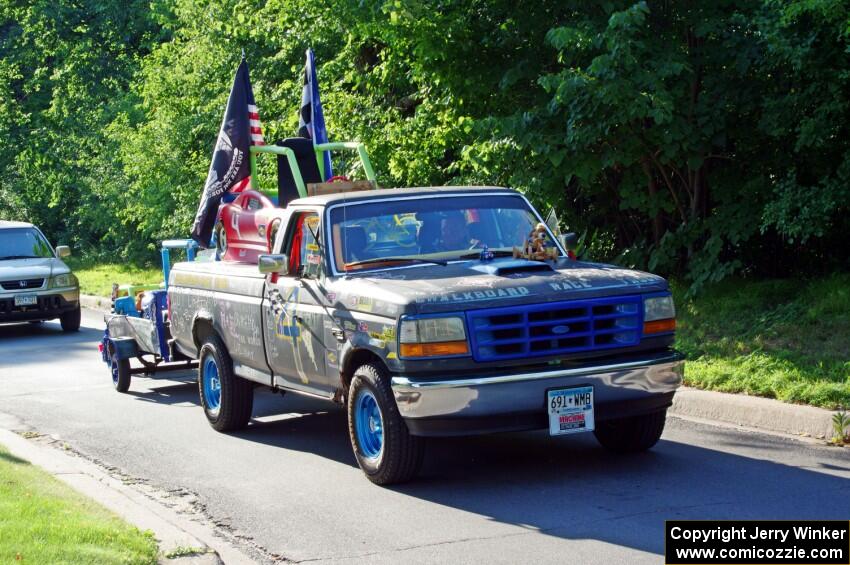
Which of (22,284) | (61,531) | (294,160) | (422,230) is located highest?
(294,160)

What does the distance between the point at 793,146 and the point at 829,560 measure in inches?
295

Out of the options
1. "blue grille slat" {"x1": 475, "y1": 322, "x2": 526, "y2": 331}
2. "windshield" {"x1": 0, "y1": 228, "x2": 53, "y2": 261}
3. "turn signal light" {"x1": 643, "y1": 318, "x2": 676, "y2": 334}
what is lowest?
"turn signal light" {"x1": 643, "y1": 318, "x2": 676, "y2": 334}

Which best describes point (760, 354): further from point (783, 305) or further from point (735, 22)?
point (735, 22)

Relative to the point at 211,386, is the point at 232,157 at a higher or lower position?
higher

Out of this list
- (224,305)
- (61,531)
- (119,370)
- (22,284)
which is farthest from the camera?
(22,284)

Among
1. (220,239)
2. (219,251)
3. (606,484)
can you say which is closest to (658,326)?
(606,484)

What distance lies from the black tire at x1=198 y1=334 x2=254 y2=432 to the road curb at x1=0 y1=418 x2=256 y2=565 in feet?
4.14

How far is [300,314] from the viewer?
8938 mm

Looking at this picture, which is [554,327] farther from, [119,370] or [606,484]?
[119,370]

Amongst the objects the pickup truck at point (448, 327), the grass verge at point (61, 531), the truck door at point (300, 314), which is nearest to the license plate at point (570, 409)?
the pickup truck at point (448, 327)

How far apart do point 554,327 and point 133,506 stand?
2.82 m

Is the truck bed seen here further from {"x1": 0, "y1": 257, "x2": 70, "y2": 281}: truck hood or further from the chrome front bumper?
{"x1": 0, "y1": 257, "x2": 70, "y2": 281}: truck hood

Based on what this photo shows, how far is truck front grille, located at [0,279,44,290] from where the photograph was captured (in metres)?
19.6

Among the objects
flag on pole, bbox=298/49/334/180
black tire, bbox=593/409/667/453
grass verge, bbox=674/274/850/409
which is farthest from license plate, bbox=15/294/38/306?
black tire, bbox=593/409/667/453
